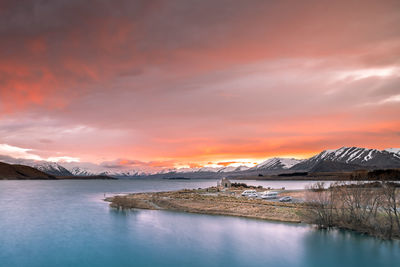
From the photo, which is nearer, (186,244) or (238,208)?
(186,244)

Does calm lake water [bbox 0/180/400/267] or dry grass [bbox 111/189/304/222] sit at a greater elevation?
dry grass [bbox 111/189/304/222]

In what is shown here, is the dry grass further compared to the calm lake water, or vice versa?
the dry grass

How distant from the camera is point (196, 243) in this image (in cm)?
3134

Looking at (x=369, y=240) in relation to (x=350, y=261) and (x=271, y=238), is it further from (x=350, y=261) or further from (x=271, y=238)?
(x=271, y=238)

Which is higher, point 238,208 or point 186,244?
point 238,208

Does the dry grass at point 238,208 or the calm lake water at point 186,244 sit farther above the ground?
the dry grass at point 238,208

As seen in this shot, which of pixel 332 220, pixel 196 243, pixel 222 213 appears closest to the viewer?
pixel 196 243

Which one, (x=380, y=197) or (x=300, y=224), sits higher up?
(x=380, y=197)

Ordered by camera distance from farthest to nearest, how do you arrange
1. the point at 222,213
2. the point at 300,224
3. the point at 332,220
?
the point at 222,213 → the point at 300,224 → the point at 332,220

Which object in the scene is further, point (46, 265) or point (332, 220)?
point (332, 220)

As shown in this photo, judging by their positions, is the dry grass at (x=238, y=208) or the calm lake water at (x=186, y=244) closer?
the calm lake water at (x=186, y=244)

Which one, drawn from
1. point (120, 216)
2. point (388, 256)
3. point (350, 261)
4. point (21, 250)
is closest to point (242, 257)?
point (350, 261)

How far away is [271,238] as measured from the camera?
3212 cm

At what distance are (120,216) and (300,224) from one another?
29.4m
